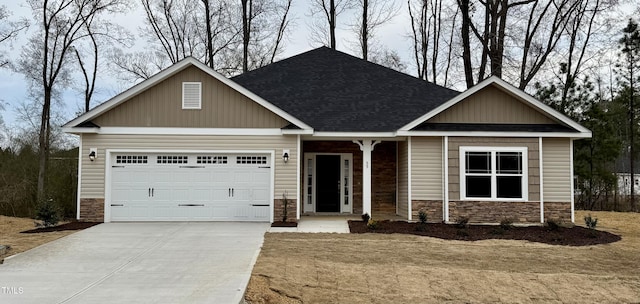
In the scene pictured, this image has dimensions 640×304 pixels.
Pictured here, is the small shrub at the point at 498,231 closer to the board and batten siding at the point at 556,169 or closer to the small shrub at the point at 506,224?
the small shrub at the point at 506,224

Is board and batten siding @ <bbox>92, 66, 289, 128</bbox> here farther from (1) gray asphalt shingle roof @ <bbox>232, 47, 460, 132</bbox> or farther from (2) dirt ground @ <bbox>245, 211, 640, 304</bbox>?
(2) dirt ground @ <bbox>245, 211, 640, 304</bbox>

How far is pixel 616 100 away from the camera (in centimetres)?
2277

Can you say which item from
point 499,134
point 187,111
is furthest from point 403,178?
point 187,111

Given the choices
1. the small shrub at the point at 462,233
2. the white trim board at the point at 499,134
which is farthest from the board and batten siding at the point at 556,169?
the small shrub at the point at 462,233

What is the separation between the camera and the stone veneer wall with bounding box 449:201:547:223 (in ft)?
43.2

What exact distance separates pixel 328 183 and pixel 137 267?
835 cm

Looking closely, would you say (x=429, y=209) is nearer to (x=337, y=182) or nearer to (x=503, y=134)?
(x=503, y=134)

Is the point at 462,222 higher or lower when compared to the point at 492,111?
lower

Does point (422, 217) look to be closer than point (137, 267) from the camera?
No

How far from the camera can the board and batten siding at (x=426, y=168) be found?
44.4 ft

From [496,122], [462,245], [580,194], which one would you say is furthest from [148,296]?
[580,194]

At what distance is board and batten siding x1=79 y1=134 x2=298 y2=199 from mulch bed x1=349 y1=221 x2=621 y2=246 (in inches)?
91.3

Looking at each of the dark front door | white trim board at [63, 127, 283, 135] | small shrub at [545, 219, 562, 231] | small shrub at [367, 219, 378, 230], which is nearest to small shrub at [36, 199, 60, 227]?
white trim board at [63, 127, 283, 135]

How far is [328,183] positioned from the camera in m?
15.8
